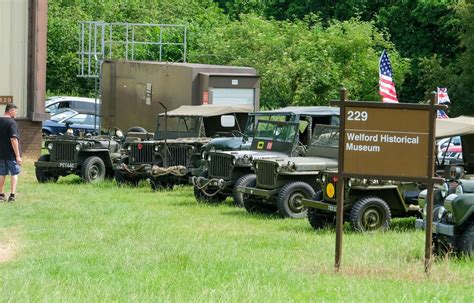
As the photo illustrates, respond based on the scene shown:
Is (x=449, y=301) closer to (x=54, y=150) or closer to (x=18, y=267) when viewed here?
(x=18, y=267)

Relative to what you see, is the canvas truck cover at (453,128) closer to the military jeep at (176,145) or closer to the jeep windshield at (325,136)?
the jeep windshield at (325,136)

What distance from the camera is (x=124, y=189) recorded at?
2242cm

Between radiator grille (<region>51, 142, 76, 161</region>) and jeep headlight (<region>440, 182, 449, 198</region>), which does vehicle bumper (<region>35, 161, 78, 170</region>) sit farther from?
jeep headlight (<region>440, 182, 449, 198</region>)

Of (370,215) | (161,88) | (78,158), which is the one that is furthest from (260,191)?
(161,88)

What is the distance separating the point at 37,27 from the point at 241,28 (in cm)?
1227

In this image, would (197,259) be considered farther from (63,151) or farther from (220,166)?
(63,151)

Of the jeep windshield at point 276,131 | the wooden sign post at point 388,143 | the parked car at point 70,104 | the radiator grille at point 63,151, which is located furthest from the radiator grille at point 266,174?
the parked car at point 70,104

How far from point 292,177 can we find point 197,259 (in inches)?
232

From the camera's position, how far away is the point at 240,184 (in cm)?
1856

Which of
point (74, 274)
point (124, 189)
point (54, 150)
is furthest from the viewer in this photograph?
point (54, 150)

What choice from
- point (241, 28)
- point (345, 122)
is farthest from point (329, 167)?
point (241, 28)

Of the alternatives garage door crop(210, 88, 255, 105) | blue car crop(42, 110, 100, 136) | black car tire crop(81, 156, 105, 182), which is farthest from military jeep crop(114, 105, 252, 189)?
blue car crop(42, 110, 100, 136)

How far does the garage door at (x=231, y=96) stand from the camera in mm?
26250

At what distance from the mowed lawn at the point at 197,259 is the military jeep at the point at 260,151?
26.1 inches
